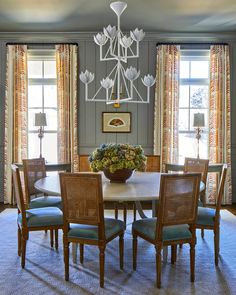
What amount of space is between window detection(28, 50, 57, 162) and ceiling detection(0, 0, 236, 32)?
0.59 m

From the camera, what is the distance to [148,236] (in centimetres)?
279

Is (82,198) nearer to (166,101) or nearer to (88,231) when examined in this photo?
(88,231)

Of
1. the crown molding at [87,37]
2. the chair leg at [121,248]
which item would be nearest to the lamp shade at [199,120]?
the crown molding at [87,37]

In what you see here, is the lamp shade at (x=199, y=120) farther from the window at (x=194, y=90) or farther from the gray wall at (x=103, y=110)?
the gray wall at (x=103, y=110)

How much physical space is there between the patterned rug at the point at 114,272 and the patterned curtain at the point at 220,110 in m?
2.05

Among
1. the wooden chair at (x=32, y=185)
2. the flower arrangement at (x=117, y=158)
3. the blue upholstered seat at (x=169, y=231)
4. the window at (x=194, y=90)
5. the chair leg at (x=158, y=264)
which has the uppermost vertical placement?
the window at (x=194, y=90)

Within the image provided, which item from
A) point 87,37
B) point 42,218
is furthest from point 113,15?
point 42,218

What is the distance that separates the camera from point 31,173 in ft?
13.1

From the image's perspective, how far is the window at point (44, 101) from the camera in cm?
581

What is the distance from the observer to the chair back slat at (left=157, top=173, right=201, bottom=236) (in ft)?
8.61

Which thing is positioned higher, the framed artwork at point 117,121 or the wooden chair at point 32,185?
the framed artwork at point 117,121

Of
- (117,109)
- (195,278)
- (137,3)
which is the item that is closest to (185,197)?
(195,278)

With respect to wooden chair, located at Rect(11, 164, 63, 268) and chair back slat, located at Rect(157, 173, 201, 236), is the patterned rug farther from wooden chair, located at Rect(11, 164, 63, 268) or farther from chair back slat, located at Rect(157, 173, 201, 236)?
chair back slat, located at Rect(157, 173, 201, 236)

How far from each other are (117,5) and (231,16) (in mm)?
2290
